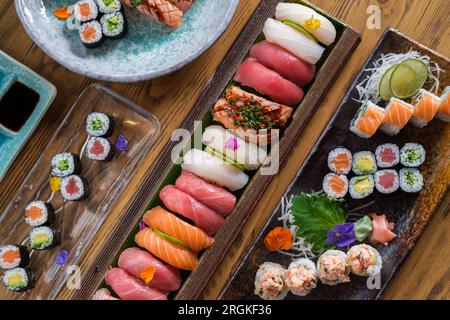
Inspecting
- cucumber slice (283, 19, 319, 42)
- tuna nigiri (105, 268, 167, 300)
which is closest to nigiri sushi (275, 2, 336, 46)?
cucumber slice (283, 19, 319, 42)

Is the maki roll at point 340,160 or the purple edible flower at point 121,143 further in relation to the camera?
the purple edible flower at point 121,143

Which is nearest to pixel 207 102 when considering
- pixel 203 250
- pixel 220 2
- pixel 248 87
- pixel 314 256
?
pixel 248 87

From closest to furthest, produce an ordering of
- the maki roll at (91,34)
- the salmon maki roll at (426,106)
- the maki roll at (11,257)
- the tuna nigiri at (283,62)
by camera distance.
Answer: the salmon maki roll at (426,106), the tuna nigiri at (283,62), the maki roll at (91,34), the maki roll at (11,257)

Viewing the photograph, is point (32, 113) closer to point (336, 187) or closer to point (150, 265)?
point (150, 265)

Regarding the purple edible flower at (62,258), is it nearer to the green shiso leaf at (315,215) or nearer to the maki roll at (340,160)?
the green shiso leaf at (315,215)

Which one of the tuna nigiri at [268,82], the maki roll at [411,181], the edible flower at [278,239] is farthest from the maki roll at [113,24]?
the maki roll at [411,181]

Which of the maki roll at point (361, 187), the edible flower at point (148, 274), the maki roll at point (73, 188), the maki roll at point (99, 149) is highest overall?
the maki roll at point (361, 187)

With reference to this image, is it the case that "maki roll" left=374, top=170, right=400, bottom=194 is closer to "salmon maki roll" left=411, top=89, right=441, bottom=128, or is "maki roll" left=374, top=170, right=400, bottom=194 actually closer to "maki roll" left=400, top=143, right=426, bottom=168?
"maki roll" left=400, top=143, right=426, bottom=168
